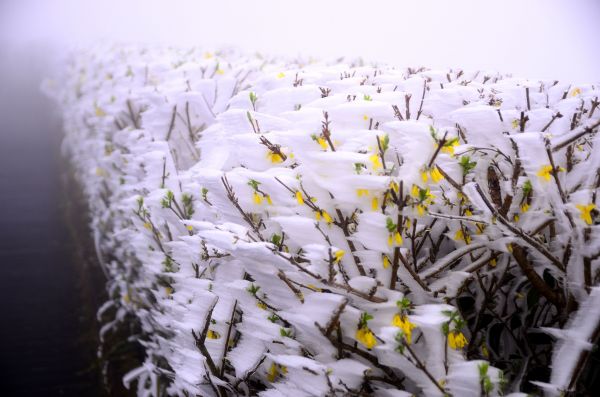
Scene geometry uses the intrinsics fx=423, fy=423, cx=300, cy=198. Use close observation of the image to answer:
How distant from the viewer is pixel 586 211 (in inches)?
50.8

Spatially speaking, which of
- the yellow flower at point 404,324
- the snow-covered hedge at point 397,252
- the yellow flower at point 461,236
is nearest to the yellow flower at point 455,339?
the snow-covered hedge at point 397,252

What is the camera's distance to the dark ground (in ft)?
11.8

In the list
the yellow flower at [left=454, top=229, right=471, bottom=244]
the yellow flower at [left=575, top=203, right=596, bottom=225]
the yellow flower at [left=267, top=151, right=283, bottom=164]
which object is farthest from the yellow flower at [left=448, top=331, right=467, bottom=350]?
the yellow flower at [left=267, top=151, right=283, bottom=164]

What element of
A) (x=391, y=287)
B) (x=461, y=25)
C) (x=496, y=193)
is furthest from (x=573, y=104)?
(x=461, y=25)

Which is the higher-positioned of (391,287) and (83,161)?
(391,287)

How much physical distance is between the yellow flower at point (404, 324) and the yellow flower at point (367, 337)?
8 centimetres

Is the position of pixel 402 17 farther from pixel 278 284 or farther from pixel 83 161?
pixel 278 284

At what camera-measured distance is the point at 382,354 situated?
1368 mm

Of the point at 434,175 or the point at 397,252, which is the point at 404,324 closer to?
the point at 397,252

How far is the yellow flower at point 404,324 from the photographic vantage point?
1318 millimetres

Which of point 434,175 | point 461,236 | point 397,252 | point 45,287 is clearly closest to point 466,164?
point 434,175

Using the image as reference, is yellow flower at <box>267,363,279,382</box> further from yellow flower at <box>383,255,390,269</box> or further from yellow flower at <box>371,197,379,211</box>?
yellow flower at <box>371,197,379,211</box>

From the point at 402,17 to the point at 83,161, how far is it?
1816 cm

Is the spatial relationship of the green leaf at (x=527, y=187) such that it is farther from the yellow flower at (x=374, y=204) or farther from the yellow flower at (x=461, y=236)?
the yellow flower at (x=374, y=204)
